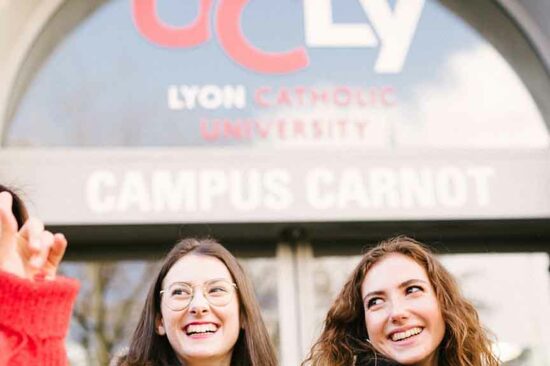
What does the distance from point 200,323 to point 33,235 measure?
97 cm

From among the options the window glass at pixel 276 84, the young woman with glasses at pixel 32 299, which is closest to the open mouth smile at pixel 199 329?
the young woman with glasses at pixel 32 299

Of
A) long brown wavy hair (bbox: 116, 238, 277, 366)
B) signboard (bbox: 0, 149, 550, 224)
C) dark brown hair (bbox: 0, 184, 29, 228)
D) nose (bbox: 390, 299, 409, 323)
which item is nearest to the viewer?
dark brown hair (bbox: 0, 184, 29, 228)

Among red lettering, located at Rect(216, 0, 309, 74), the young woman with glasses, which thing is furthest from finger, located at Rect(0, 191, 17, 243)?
red lettering, located at Rect(216, 0, 309, 74)

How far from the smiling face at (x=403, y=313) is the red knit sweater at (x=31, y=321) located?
1.12m

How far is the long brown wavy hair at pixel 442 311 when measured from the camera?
9.23 ft

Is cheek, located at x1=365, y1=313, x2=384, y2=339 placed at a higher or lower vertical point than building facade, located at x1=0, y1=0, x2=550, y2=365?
lower

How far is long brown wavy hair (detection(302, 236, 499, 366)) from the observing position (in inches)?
111

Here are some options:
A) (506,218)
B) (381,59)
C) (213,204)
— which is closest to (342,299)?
(213,204)

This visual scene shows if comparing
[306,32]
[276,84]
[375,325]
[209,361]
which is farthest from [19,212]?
[306,32]

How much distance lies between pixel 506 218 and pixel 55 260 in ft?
12.2

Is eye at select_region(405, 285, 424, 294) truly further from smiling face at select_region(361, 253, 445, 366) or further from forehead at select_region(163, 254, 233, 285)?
forehead at select_region(163, 254, 233, 285)

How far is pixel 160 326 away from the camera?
9.61 ft

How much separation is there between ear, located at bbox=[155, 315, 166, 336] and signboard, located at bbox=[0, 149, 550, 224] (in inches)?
82.2

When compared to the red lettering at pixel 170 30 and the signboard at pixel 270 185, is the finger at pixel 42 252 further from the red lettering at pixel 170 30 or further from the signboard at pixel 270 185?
the red lettering at pixel 170 30
